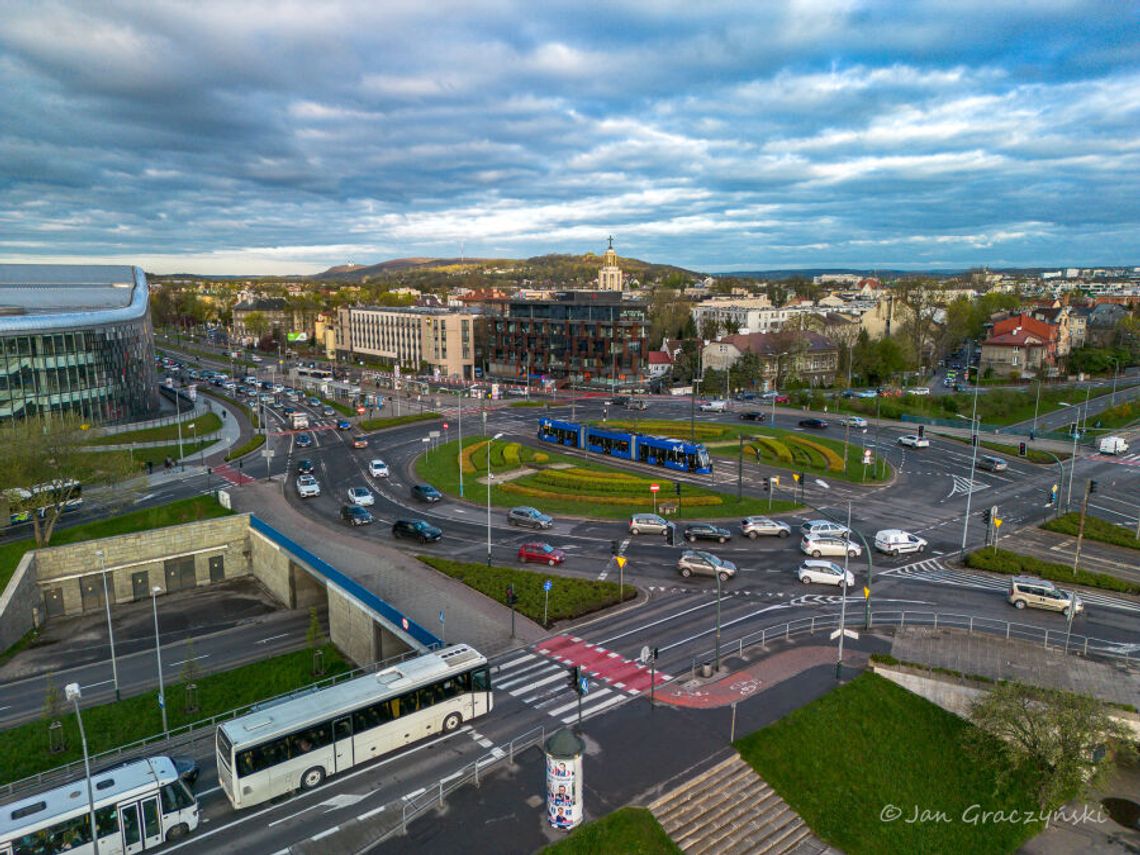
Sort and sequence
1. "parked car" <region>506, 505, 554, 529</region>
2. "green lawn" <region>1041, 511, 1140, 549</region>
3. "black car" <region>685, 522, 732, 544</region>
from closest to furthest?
"black car" <region>685, 522, 732, 544</region> < "green lawn" <region>1041, 511, 1140, 549</region> < "parked car" <region>506, 505, 554, 529</region>

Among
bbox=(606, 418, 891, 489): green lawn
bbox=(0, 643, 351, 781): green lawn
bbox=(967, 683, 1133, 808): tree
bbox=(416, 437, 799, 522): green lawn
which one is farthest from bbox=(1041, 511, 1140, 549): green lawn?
bbox=(0, 643, 351, 781): green lawn

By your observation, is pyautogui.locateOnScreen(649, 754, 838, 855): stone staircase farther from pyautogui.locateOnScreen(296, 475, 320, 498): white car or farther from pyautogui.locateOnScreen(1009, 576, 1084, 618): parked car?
pyautogui.locateOnScreen(296, 475, 320, 498): white car

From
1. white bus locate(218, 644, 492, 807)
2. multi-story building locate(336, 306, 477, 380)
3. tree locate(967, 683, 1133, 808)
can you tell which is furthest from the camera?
multi-story building locate(336, 306, 477, 380)

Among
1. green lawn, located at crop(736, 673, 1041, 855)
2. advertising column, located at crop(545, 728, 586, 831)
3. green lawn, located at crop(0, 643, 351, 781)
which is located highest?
advertising column, located at crop(545, 728, 586, 831)

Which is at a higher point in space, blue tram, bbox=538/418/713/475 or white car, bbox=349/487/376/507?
blue tram, bbox=538/418/713/475

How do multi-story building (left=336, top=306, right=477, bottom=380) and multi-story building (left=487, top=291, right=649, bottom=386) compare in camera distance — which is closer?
multi-story building (left=487, top=291, right=649, bottom=386)

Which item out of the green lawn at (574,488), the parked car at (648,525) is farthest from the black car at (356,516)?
the parked car at (648,525)

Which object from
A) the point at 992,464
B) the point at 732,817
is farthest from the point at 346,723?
the point at 992,464

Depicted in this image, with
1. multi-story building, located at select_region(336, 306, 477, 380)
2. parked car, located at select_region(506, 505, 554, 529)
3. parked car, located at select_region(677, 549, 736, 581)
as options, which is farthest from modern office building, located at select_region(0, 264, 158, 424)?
parked car, located at select_region(677, 549, 736, 581)
